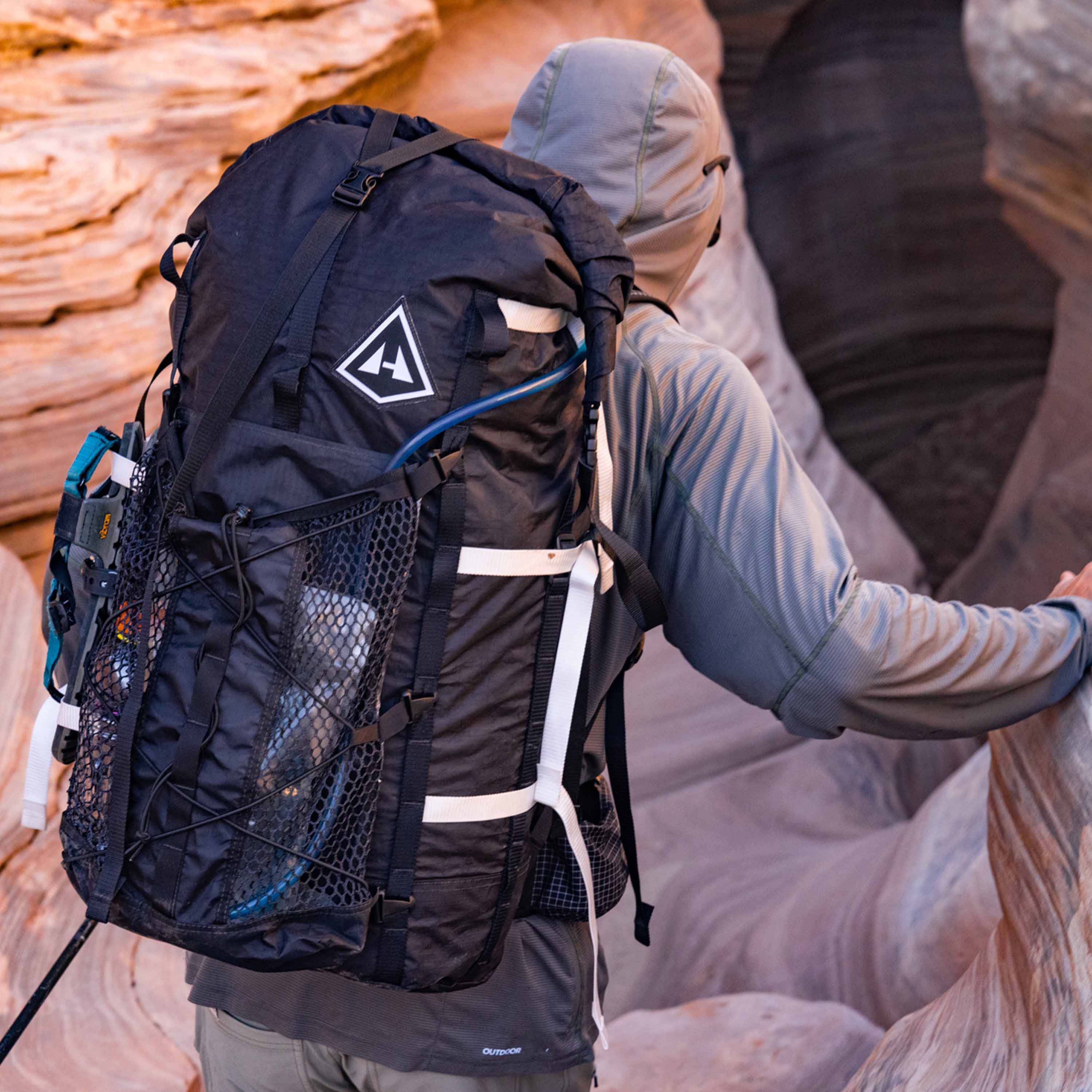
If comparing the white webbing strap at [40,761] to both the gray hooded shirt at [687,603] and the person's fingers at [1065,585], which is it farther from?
the person's fingers at [1065,585]

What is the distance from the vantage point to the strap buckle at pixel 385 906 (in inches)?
42.9

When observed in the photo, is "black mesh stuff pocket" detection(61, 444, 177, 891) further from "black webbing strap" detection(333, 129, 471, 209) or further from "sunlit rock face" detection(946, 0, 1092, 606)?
"sunlit rock face" detection(946, 0, 1092, 606)

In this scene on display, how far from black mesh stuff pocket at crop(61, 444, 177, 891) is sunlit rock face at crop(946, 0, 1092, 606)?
338 centimetres

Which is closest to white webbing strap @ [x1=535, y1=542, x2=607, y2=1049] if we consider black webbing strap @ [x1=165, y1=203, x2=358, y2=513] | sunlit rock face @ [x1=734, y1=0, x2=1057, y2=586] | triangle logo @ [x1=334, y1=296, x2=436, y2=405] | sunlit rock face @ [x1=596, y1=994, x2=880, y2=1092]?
triangle logo @ [x1=334, y1=296, x2=436, y2=405]

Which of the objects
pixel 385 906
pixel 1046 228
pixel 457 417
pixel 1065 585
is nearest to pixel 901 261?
pixel 1046 228

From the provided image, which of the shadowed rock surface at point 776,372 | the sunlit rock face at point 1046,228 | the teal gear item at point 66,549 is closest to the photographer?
the teal gear item at point 66,549

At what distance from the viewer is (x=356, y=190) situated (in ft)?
3.60

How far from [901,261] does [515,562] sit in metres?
6.76

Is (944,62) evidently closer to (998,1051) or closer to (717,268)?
(717,268)

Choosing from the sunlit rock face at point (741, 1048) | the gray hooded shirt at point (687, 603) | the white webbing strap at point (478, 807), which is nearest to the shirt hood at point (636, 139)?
the gray hooded shirt at point (687, 603)

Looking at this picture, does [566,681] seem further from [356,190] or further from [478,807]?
[356,190]

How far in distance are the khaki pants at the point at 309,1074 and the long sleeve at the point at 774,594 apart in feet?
1.58

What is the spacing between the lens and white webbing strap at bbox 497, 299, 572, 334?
1.07 meters

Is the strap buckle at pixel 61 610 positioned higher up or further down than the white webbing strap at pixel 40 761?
higher up
